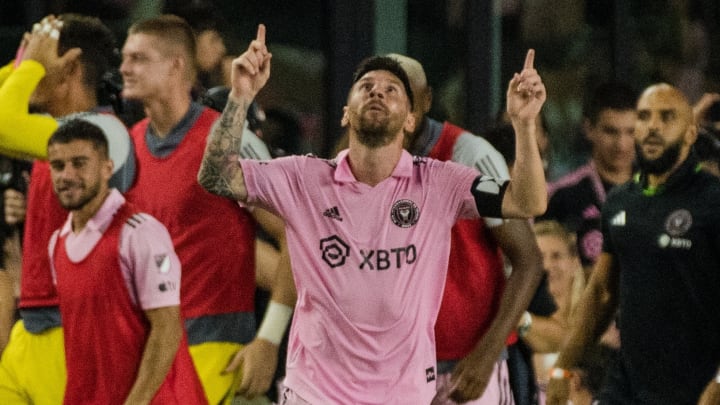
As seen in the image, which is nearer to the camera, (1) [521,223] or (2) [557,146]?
(1) [521,223]

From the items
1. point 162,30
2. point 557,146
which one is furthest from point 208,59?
point 557,146

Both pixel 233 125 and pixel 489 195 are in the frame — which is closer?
pixel 233 125

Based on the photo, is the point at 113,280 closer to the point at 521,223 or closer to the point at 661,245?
the point at 521,223

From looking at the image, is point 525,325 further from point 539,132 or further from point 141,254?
point 141,254

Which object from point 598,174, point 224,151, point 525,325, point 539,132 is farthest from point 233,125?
point 598,174

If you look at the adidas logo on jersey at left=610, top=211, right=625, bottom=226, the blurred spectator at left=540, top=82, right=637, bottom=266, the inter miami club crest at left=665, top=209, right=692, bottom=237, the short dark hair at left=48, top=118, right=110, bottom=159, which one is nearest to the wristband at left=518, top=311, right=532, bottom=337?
the adidas logo on jersey at left=610, top=211, right=625, bottom=226

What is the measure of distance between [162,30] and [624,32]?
5682mm

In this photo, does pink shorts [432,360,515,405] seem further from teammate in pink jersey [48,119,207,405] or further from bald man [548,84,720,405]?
teammate in pink jersey [48,119,207,405]

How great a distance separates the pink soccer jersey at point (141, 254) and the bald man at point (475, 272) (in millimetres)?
995

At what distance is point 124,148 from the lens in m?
7.05

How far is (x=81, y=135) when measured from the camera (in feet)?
21.9

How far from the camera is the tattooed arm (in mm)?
5895

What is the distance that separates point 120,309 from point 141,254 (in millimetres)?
181

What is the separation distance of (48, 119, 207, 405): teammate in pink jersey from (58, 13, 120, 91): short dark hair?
1.01 metres
